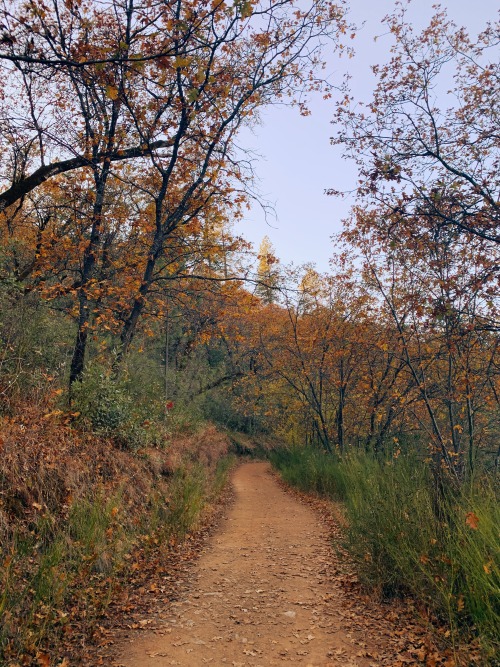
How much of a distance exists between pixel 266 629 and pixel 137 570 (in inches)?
80.1

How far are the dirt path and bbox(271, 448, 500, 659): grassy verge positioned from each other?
485mm

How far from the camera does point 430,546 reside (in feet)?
15.0

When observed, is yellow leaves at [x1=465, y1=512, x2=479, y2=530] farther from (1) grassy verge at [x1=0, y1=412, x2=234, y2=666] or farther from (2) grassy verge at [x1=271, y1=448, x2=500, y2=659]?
(1) grassy verge at [x1=0, y1=412, x2=234, y2=666]

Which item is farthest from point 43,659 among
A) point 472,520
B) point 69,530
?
point 472,520

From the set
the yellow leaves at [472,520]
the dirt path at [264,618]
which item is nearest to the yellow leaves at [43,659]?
the dirt path at [264,618]

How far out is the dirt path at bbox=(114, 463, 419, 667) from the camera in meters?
3.79

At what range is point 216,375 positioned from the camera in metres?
28.4

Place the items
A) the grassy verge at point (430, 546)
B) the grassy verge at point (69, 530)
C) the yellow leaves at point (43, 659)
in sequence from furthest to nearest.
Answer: the grassy verge at point (69, 530)
the grassy verge at point (430, 546)
the yellow leaves at point (43, 659)

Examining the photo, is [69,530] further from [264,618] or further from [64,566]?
[264,618]

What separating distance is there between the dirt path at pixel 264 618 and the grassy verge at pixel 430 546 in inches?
19.1

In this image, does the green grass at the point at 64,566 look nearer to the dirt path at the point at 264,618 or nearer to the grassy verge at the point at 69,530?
the grassy verge at the point at 69,530

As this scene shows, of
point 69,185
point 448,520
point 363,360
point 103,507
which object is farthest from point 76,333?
point 363,360

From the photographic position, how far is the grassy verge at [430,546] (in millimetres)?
3527

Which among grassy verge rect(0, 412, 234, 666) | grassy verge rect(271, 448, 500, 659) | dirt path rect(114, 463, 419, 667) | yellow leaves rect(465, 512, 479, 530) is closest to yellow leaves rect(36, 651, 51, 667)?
grassy verge rect(0, 412, 234, 666)
